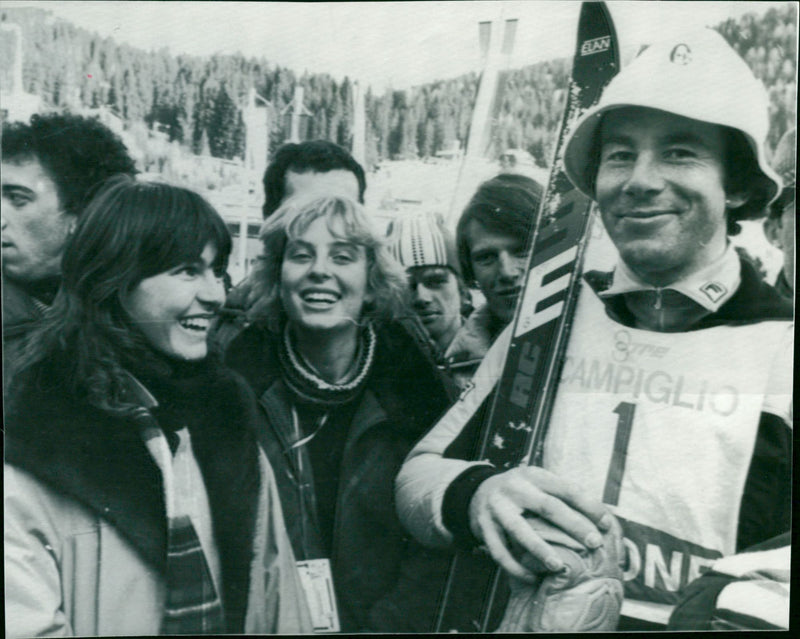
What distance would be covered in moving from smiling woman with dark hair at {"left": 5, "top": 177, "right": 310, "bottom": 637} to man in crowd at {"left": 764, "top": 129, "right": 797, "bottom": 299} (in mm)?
1881

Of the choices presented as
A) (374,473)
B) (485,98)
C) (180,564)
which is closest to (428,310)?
(374,473)

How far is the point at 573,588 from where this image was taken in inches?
146

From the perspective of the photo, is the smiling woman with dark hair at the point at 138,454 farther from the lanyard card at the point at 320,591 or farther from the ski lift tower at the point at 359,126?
the ski lift tower at the point at 359,126

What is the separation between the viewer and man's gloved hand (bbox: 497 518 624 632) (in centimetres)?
369

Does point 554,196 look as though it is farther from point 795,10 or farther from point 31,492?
point 31,492

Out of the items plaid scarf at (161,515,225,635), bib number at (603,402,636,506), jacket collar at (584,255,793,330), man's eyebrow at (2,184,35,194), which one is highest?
man's eyebrow at (2,184,35,194)

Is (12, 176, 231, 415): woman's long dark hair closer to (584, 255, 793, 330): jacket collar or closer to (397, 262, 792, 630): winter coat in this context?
(397, 262, 792, 630): winter coat

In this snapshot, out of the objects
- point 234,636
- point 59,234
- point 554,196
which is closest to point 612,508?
point 554,196

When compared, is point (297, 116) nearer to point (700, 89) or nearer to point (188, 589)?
point (700, 89)

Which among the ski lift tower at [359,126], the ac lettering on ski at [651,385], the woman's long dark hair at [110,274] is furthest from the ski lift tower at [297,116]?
the ac lettering on ski at [651,385]

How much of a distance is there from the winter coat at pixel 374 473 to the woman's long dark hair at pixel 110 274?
0.37 m

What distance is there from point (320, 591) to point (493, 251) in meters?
1.33

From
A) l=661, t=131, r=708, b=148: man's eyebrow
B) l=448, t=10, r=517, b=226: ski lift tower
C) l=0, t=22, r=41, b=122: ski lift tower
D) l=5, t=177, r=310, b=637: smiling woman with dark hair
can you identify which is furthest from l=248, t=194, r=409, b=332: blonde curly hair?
l=661, t=131, r=708, b=148: man's eyebrow

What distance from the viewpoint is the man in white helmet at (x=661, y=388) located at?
12.1ft
